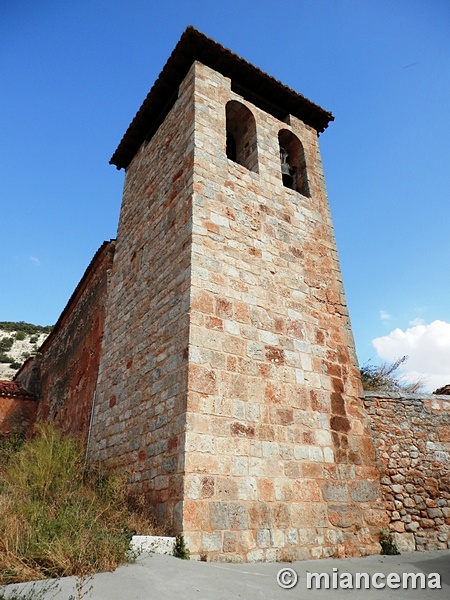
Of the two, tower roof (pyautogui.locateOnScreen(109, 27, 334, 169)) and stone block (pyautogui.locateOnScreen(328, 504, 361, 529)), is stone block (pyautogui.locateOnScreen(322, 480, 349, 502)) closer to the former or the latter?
stone block (pyautogui.locateOnScreen(328, 504, 361, 529))

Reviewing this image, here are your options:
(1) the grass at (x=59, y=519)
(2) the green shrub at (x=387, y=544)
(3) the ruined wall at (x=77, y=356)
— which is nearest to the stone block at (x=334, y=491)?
(2) the green shrub at (x=387, y=544)

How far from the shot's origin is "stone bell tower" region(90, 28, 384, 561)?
4395mm

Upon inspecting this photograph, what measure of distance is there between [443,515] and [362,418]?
1.63m

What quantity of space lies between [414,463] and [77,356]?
23.2ft

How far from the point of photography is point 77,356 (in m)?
9.51

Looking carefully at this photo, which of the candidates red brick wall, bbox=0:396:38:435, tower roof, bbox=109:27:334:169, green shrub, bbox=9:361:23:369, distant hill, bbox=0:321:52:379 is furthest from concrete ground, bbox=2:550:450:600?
green shrub, bbox=9:361:23:369

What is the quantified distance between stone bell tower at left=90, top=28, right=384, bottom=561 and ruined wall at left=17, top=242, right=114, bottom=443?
835 mm

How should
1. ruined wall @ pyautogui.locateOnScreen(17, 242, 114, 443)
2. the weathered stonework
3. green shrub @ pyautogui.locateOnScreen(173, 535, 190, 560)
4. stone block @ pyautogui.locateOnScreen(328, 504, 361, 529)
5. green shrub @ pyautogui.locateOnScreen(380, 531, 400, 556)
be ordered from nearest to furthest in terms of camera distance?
1. green shrub @ pyautogui.locateOnScreen(173, 535, 190, 560)
2. the weathered stonework
3. stone block @ pyautogui.locateOnScreen(328, 504, 361, 529)
4. green shrub @ pyautogui.locateOnScreen(380, 531, 400, 556)
5. ruined wall @ pyautogui.locateOnScreen(17, 242, 114, 443)

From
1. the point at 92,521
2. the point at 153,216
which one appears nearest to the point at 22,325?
the point at 153,216

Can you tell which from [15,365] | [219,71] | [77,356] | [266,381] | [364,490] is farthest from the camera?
[15,365]

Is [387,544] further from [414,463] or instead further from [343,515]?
[414,463]

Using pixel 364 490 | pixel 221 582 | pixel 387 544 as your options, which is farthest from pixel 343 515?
pixel 221 582

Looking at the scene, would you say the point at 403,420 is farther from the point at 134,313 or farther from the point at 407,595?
the point at 134,313

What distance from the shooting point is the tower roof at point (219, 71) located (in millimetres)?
7145
